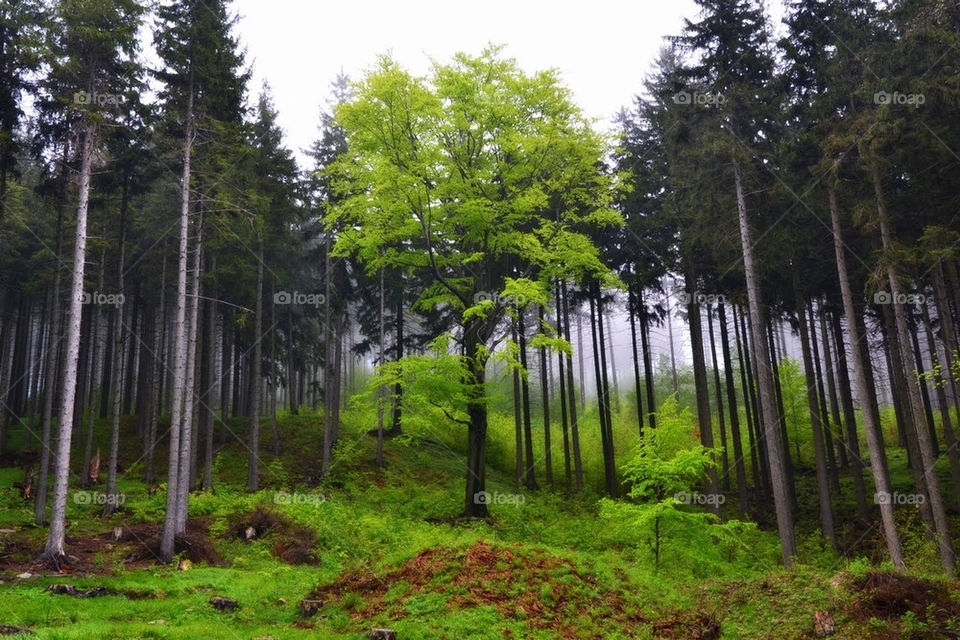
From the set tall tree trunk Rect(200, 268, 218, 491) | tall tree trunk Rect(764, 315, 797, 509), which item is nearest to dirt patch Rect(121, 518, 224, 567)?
tall tree trunk Rect(200, 268, 218, 491)

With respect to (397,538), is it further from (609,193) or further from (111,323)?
(111,323)

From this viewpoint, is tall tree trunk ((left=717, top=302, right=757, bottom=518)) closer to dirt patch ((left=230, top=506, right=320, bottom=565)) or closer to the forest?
the forest

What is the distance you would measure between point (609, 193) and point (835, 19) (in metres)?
7.76

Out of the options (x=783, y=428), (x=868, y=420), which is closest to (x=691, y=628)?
(x=868, y=420)

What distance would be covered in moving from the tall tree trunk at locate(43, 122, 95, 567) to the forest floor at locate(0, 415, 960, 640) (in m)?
0.63

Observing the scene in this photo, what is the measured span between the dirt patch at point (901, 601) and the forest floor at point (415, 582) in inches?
1.0

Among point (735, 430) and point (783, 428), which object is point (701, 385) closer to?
point (735, 430)

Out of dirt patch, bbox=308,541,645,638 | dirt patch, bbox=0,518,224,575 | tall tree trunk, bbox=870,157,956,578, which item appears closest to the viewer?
dirt patch, bbox=308,541,645,638

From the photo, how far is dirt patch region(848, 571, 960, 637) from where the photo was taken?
28.9ft

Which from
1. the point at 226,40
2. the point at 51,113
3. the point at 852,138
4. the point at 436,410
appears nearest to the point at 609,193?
the point at 852,138

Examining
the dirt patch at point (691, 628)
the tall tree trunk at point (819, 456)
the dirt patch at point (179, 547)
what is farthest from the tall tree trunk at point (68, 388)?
the tall tree trunk at point (819, 456)

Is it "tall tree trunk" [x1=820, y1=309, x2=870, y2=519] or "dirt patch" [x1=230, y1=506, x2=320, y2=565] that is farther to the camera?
"tall tree trunk" [x1=820, y1=309, x2=870, y2=519]

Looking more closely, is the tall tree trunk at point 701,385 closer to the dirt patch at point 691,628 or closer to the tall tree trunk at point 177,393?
the dirt patch at point 691,628

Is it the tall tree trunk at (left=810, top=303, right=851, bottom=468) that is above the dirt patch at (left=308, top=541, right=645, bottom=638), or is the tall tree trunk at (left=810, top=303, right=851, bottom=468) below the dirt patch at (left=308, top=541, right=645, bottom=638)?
above
